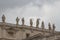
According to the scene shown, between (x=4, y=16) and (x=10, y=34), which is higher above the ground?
(x=4, y=16)

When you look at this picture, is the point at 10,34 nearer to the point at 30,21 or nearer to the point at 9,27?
the point at 9,27

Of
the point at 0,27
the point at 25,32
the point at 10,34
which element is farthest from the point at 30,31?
the point at 0,27

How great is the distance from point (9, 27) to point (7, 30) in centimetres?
79

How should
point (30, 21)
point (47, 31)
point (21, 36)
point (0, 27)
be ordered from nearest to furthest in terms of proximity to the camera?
1. point (0, 27)
2. point (21, 36)
3. point (30, 21)
4. point (47, 31)

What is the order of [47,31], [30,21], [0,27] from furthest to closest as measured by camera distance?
1. [47,31]
2. [30,21]
3. [0,27]

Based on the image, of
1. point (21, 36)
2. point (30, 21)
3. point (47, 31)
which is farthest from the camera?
point (47, 31)

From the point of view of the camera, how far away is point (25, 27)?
44.3 metres

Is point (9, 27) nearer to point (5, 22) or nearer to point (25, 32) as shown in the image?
point (5, 22)

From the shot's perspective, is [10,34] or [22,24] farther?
[22,24]

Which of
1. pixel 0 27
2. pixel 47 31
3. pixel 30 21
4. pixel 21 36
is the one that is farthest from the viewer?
pixel 47 31

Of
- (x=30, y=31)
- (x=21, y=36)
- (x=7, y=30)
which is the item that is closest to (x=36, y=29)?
(x=30, y=31)

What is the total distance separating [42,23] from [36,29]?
8.79ft

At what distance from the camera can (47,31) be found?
4981 cm

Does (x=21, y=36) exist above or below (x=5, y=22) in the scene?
below
